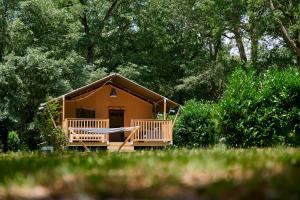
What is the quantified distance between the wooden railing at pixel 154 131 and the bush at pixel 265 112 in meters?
6.25

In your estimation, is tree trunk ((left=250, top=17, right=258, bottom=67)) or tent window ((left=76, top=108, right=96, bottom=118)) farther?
tree trunk ((left=250, top=17, right=258, bottom=67))

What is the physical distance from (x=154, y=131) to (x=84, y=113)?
5.60 meters

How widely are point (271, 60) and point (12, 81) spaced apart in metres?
17.3

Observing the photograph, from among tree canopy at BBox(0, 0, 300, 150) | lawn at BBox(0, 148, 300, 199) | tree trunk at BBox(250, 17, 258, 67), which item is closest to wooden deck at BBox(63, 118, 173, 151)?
tree canopy at BBox(0, 0, 300, 150)

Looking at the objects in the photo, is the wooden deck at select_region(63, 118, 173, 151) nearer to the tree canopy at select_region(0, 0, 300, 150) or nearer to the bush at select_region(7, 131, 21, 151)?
the tree canopy at select_region(0, 0, 300, 150)

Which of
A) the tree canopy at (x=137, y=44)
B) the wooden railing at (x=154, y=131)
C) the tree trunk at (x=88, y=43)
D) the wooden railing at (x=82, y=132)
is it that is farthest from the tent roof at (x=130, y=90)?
the tree trunk at (x=88, y=43)

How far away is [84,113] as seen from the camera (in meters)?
29.4

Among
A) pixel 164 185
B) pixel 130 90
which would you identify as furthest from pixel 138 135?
pixel 164 185

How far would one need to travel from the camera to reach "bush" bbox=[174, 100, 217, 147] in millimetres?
27219

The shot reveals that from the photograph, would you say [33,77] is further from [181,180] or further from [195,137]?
[181,180]

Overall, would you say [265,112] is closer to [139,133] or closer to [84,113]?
[139,133]

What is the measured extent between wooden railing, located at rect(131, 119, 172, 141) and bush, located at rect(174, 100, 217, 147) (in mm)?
2047

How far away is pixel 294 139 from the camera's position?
17.3 meters

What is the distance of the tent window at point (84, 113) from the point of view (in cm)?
2908
